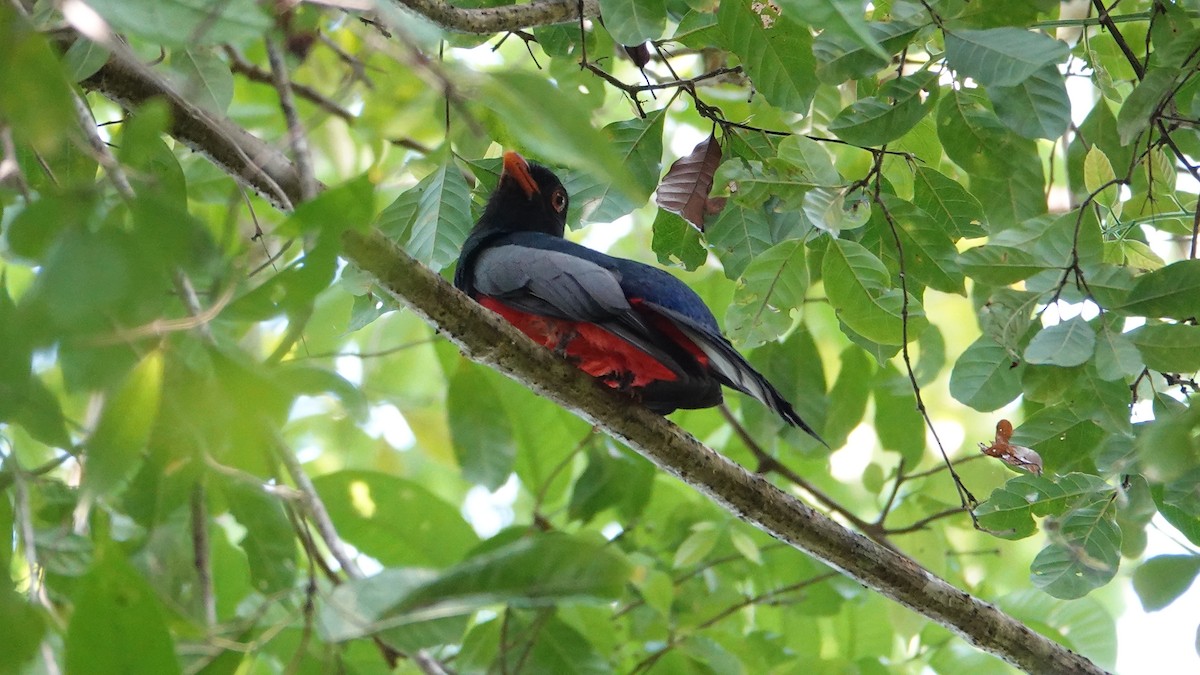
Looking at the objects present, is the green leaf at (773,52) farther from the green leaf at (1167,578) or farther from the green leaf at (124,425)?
the green leaf at (124,425)

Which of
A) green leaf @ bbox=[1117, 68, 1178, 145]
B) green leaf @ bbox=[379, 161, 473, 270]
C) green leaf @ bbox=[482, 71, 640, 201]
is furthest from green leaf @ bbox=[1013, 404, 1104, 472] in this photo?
green leaf @ bbox=[482, 71, 640, 201]

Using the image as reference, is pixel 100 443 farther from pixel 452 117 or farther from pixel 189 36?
pixel 452 117

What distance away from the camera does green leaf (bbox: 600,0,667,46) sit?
295 centimetres

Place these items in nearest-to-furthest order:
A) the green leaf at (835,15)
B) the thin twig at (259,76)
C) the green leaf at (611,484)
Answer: the green leaf at (835,15) < the thin twig at (259,76) < the green leaf at (611,484)

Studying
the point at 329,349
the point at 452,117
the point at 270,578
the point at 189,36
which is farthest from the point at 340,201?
the point at 329,349

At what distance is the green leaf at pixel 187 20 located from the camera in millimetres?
1502

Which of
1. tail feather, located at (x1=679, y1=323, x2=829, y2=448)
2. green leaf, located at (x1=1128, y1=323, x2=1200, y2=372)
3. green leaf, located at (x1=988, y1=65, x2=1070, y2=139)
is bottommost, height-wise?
tail feather, located at (x1=679, y1=323, x2=829, y2=448)

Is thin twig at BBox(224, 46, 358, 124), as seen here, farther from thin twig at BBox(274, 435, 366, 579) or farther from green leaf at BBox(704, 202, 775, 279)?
thin twig at BBox(274, 435, 366, 579)

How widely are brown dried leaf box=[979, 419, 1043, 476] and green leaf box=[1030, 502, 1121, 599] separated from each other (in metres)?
0.22

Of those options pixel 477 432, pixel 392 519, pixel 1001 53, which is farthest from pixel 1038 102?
pixel 392 519

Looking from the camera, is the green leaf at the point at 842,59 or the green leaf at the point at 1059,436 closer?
the green leaf at the point at 842,59

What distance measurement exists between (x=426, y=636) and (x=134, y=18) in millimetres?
1357

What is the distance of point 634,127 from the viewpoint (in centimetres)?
344

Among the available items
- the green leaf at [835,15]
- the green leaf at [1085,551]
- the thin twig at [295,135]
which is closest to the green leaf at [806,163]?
the green leaf at [1085,551]
